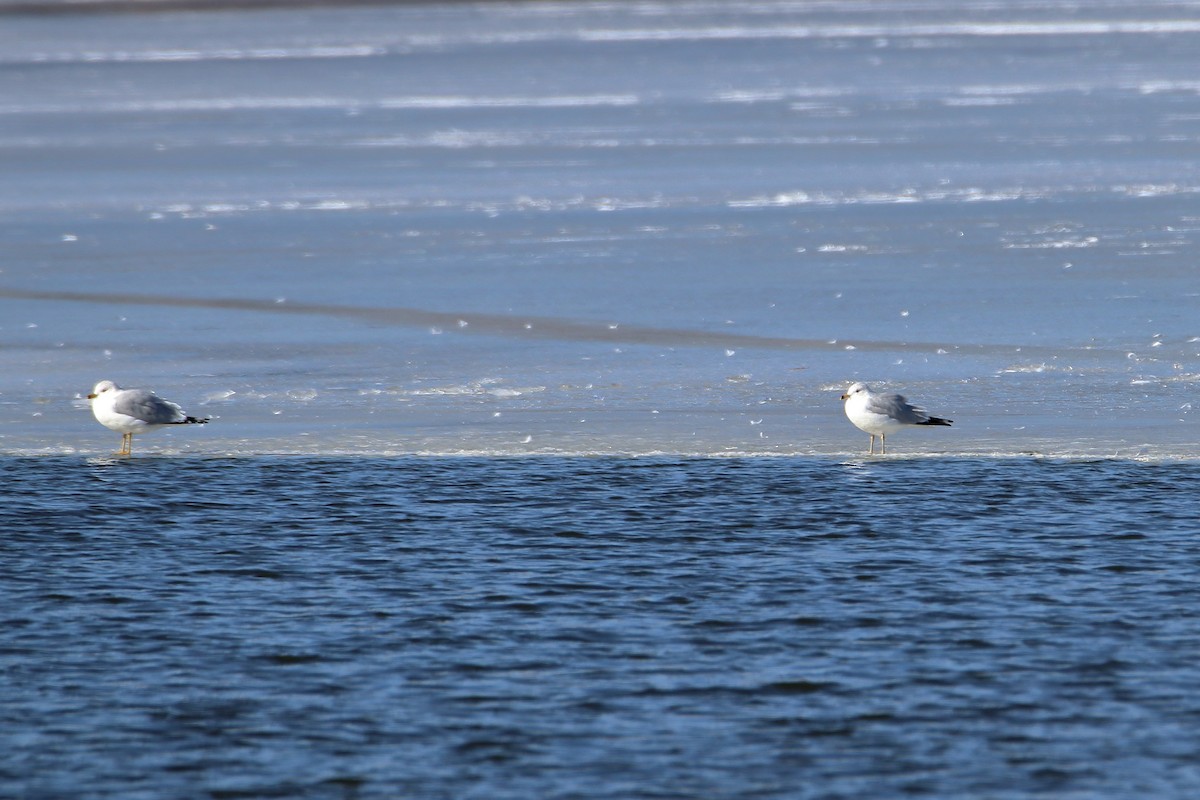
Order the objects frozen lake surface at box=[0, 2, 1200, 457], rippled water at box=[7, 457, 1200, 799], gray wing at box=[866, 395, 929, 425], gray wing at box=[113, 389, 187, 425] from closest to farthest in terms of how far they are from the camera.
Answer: rippled water at box=[7, 457, 1200, 799]
gray wing at box=[866, 395, 929, 425]
gray wing at box=[113, 389, 187, 425]
frozen lake surface at box=[0, 2, 1200, 457]

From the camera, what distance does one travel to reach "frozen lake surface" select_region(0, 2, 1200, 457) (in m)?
10.2

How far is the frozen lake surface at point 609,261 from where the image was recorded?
33.6ft

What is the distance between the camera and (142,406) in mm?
9250

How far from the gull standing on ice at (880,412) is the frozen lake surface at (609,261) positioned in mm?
351

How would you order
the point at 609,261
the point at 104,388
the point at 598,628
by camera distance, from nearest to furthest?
1. the point at 598,628
2. the point at 104,388
3. the point at 609,261

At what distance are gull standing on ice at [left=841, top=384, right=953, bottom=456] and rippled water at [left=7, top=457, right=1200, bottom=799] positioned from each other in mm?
213

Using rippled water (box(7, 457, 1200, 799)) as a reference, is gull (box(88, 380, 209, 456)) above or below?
above

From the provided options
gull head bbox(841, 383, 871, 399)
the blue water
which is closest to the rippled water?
the blue water

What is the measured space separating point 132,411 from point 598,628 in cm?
359

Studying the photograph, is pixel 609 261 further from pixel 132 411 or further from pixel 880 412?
pixel 132 411

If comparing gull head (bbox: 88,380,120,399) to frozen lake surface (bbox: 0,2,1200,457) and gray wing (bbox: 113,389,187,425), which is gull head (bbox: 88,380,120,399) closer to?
gray wing (bbox: 113,389,187,425)

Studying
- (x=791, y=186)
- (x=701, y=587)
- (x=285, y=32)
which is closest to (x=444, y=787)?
(x=701, y=587)

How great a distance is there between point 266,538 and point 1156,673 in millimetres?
3842

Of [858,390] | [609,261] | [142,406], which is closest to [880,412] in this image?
[858,390]
